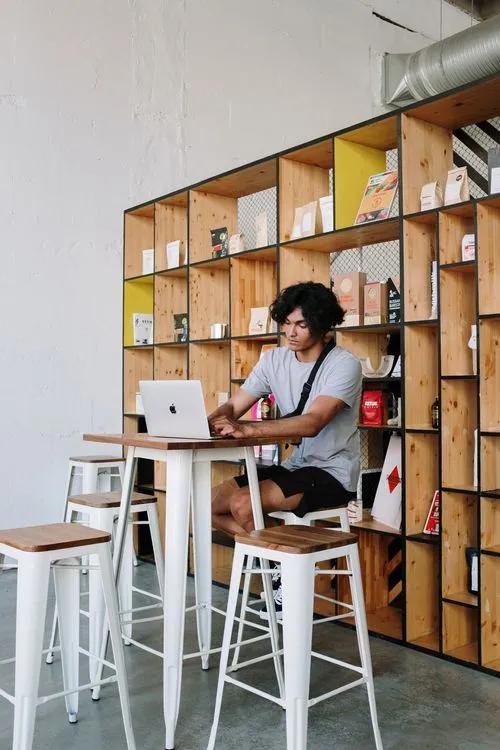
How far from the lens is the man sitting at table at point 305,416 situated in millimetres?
2744

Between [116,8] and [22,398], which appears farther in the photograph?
[116,8]

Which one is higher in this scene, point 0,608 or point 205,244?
point 205,244

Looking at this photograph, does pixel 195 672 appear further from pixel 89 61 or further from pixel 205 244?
pixel 89 61

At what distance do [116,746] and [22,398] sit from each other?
9.00 ft

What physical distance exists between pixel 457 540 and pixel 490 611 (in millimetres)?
304

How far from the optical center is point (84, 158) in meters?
4.82

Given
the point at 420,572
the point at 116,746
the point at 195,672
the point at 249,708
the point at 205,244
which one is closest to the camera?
the point at 116,746

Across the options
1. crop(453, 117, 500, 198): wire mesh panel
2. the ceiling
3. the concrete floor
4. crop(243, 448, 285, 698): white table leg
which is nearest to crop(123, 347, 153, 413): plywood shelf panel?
the concrete floor

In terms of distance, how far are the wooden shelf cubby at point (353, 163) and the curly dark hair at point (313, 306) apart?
1.84 ft

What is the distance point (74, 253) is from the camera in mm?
4781

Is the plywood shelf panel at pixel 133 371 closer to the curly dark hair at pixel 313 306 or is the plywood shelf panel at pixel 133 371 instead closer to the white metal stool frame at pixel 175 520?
the curly dark hair at pixel 313 306

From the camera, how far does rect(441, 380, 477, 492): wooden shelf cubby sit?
289cm

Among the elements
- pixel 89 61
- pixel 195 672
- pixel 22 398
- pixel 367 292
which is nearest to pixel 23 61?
pixel 89 61

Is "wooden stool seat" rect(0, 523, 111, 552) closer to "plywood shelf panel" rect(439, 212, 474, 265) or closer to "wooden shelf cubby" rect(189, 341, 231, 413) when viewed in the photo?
"plywood shelf panel" rect(439, 212, 474, 265)
